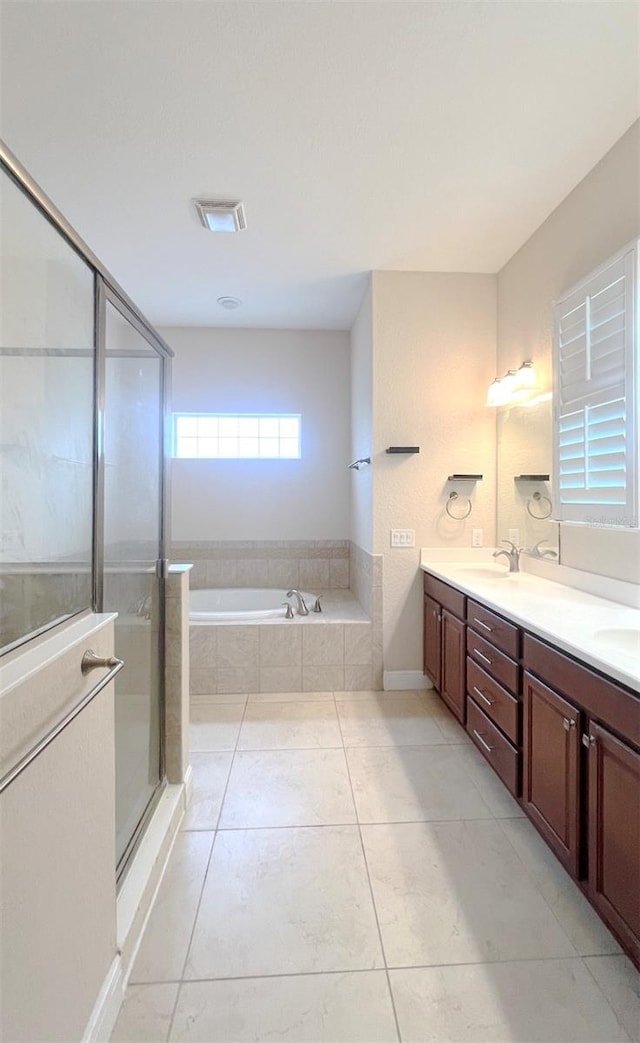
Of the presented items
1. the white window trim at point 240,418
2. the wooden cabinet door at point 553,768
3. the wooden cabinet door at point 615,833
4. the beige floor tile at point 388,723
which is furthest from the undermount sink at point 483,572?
the white window trim at point 240,418

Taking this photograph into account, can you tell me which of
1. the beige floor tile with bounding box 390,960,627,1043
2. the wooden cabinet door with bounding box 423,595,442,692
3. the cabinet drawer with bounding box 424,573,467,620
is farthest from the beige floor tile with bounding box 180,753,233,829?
the cabinet drawer with bounding box 424,573,467,620

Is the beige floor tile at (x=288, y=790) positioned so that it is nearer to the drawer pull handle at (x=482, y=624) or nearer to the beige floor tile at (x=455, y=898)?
the beige floor tile at (x=455, y=898)

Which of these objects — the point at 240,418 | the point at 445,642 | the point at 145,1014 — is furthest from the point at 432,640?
the point at 240,418

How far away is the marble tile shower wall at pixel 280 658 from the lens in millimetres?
2996

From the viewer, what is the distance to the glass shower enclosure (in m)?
1.10

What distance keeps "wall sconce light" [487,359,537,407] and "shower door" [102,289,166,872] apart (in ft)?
6.41

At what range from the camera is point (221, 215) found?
229 centimetres

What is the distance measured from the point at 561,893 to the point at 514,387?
235cm

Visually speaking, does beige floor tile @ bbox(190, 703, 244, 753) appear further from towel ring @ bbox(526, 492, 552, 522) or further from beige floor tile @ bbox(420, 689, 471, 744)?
towel ring @ bbox(526, 492, 552, 522)

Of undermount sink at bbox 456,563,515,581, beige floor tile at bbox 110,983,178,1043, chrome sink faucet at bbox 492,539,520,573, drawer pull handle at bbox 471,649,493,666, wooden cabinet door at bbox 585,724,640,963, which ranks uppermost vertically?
chrome sink faucet at bbox 492,539,520,573

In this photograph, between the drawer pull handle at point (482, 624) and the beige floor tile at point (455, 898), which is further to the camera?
the drawer pull handle at point (482, 624)

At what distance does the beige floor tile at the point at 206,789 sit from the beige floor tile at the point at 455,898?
0.64 metres

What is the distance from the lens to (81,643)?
1.04 meters

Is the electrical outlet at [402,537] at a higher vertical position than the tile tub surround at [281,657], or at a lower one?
higher
